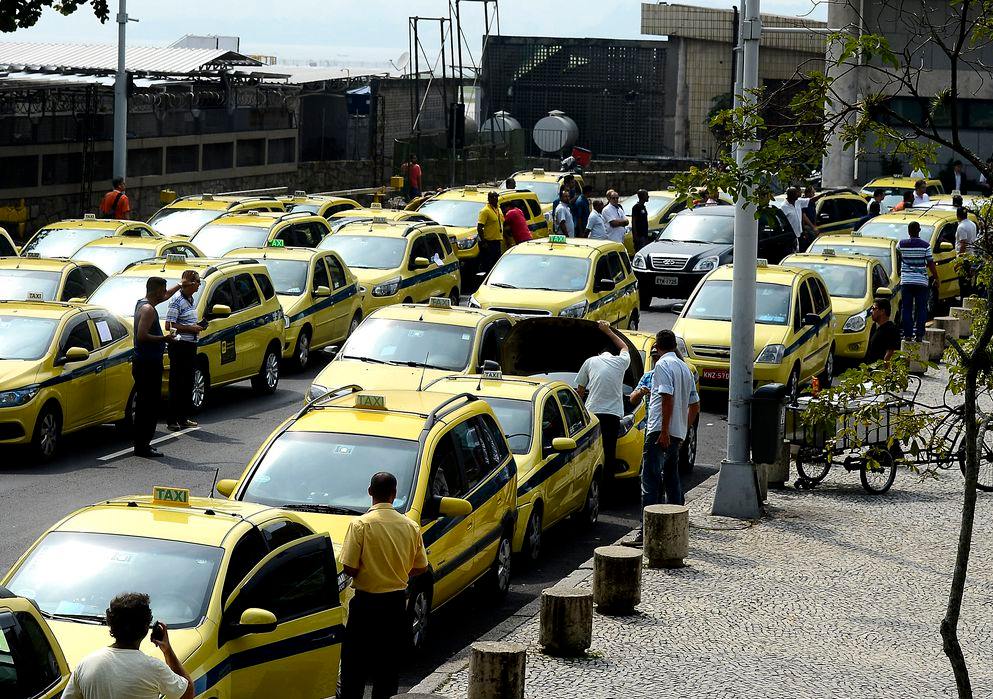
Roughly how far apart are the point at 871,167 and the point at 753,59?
4133 cm

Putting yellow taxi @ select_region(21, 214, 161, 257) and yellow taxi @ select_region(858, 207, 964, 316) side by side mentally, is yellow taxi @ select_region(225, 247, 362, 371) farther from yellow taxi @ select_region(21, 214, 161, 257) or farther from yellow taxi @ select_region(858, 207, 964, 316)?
yellow taxi @ select_region(858, 207, 964, 316)

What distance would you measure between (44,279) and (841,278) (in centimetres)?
1224

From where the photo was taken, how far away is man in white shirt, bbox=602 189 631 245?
31516 mm

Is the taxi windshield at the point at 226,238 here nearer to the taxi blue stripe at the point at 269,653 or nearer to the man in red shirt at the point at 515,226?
the man in red shirt at the point at 515,226

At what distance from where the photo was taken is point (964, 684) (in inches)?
314

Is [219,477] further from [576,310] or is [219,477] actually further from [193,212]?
[193,212]

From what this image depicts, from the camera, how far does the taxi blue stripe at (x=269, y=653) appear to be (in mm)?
8102

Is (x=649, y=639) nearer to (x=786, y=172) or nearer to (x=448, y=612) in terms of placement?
(x=448, y=612)

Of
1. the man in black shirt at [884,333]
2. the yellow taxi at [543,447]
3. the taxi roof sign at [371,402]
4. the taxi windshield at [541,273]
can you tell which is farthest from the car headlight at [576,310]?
the taxi roof sign at [371,402]

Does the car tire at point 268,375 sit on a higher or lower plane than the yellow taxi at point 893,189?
lower

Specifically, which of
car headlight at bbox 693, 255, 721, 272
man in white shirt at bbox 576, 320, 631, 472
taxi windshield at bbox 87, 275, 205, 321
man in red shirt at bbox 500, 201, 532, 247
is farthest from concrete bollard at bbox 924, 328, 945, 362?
taxi windshield at bbox 87, 275, 205, 321

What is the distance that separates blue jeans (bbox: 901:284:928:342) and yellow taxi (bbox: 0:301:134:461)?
1275 cm

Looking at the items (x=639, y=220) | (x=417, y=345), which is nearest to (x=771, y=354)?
(x=417, y=345)

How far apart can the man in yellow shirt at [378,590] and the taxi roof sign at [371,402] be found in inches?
98.5
